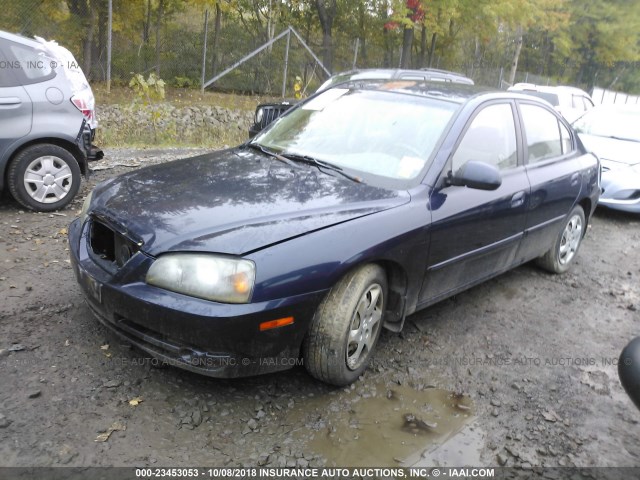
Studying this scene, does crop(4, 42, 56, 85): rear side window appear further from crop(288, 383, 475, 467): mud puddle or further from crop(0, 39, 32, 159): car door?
crop(288, 383, 475, 467): mud puddle

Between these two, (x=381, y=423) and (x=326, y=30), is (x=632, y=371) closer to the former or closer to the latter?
(x=381, y=423)

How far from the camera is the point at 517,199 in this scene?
3.98 m

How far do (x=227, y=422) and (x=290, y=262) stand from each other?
2.88ft

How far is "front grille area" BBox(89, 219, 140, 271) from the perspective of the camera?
9.26 ft

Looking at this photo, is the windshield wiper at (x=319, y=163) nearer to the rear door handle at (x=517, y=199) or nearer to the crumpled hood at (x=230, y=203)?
the crumpled hood at (x=230, y=203)

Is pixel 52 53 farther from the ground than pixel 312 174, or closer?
farther from the ground

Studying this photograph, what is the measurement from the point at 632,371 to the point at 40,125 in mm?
5284

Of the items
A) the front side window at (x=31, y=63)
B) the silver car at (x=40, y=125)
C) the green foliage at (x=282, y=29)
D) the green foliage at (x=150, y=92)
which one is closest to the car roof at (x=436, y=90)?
the silver car at (x=40, y=125)

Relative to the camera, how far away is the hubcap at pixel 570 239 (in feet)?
17.0

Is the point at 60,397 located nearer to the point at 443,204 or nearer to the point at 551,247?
the point at 443,204

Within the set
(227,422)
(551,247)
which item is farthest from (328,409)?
(551,247)

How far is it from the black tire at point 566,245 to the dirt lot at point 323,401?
1.01m

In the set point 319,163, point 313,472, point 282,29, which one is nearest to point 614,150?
point 319,163

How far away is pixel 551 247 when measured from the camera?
5000 mm
